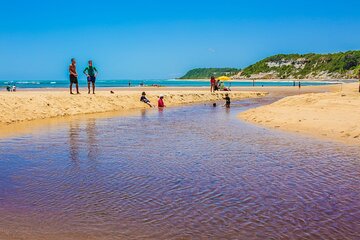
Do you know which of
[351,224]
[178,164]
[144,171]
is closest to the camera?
[351,224]

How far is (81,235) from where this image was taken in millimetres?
4730

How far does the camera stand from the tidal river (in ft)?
16.3

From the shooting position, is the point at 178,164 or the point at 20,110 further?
the point at 20,110

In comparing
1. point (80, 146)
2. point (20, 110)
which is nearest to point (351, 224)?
point (80, 146)

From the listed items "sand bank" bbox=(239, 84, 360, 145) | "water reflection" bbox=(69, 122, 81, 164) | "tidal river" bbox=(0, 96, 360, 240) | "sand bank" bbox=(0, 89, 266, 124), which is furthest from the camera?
"sand bank" bbox=(0, 89, 266, 124)

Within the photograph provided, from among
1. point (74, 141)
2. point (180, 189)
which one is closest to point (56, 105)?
point (74, 141)

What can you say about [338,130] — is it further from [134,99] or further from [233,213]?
[134,99]

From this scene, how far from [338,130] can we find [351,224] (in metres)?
8.33

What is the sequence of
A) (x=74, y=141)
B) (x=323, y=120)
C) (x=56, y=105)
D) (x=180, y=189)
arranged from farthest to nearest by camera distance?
(x=56, y=105) → (x=323, y=120) → (x=74, y=141) → (x=180, y=189)

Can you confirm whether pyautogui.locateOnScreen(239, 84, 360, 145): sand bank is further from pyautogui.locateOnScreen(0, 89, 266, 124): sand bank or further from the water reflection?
pyautogui.locateOnScreen(0, 89, 266, 124): sand bank

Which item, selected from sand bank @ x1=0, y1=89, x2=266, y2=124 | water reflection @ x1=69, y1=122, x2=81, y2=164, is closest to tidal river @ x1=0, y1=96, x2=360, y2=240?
water reflection @ x1=69, y1=122, x2=81, y2=164

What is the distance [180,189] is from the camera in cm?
678

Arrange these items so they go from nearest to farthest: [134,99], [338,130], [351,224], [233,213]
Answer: [351,224] < [233,213] < [338,130] < [134,99]

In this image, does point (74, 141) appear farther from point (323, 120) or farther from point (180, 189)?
point (323, 120)
